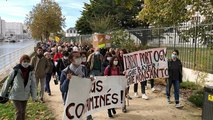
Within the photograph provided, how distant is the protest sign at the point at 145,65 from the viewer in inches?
419

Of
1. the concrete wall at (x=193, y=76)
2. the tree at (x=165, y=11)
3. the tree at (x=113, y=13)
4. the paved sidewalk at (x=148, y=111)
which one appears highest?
the tree at (x=113, y=13)

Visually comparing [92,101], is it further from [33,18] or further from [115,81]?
[33,18]

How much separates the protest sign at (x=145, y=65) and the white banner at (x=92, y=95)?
1627 millimetres

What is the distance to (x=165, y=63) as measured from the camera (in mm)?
11414

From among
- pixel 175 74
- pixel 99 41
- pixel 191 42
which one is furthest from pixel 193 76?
pixel 99 41

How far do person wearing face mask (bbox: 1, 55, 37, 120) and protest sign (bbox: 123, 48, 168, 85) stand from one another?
12.1ft

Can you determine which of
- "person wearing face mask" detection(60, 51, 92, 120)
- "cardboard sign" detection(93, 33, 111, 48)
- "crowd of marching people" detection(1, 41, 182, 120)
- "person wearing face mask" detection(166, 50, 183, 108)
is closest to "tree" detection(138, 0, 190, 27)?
"cardboard sign" detection(93, 33, 111, 48)

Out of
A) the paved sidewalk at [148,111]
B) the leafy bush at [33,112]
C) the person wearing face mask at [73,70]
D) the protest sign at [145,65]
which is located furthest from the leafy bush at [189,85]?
the person wearing face mask at [73,70]

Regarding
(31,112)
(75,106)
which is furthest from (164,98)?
(75,106)

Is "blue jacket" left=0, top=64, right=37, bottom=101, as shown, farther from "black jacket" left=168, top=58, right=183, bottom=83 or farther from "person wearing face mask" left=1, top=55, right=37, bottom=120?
"black jacket" left=168, top=58, right=183, bottom=83

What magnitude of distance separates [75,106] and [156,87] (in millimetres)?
7841

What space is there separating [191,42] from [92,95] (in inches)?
309

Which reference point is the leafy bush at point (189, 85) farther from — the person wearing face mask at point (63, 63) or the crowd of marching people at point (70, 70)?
the person wearing face mask at point (63, 63)

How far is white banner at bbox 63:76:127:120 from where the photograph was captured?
6809 mm
